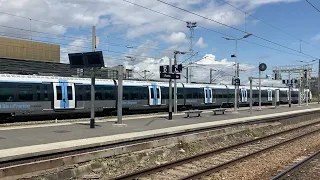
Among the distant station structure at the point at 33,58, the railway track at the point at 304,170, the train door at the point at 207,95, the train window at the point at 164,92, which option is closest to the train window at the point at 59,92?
the train window at the point at 164,92

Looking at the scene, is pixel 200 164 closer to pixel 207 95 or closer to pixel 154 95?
pixel 154 95

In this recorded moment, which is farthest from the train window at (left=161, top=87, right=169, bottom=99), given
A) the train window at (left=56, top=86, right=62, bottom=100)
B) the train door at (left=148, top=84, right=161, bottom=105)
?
the train window at (left=56, top=86, right=62, bottom=100)

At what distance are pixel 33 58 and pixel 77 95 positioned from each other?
2528 centimetres

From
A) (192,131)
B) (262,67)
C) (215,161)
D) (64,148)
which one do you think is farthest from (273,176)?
(262,67)

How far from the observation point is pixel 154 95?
34.4 metres

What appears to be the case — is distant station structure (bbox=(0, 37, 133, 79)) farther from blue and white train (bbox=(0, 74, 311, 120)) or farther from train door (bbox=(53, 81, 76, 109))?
train door (bbox=(53, 81, 76, 109))

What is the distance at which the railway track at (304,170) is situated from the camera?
1086 cm

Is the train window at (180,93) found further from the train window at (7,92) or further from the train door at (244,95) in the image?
the train window at (7,92)

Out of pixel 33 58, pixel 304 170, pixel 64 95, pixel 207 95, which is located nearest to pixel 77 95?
pixel 64 95

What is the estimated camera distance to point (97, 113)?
1182 inches

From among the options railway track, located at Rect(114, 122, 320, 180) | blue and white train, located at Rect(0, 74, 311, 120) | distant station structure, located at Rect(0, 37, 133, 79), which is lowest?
railway track, located at Rect(114, 122, 320, 180)

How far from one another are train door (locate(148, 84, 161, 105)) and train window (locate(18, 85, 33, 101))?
12.5 meters

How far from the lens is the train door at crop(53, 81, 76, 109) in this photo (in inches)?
984

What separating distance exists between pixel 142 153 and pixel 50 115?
13103 millimetres
